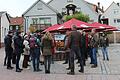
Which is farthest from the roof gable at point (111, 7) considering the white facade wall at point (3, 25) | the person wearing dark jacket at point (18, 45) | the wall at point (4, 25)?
the person wearing dark jacket at point (18, 45)

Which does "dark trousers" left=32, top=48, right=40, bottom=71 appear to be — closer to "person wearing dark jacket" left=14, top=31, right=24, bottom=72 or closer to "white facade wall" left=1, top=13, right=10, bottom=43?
"person wearing dark jacket" left=14, top=31, right=24, bottom=72

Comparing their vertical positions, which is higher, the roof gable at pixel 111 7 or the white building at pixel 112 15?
the roof gable at pixel 111 7

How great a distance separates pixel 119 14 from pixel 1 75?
71.6 m

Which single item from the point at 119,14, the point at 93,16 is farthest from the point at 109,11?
the point at 93,16

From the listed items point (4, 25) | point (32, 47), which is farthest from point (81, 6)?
point (32, 47)

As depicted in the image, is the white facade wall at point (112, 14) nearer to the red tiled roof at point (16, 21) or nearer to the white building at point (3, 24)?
the red tiled roof at point (16, 21)

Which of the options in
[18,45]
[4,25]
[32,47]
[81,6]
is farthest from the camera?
[81,6]

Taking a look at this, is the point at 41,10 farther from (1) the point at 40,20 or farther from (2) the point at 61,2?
(2) the point at 61,2

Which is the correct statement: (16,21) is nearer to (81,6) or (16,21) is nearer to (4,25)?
(81,6)

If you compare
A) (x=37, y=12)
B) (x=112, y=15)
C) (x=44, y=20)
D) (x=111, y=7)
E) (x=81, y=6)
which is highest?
(x=111, y=7)

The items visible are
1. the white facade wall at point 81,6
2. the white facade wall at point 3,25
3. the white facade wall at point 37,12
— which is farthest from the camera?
the white facade wall at point 81,6

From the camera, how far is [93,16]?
7044 centimetres

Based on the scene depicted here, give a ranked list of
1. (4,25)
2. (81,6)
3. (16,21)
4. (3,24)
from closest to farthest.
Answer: (3,24) < (4,25) < (81,6) < (16,21)

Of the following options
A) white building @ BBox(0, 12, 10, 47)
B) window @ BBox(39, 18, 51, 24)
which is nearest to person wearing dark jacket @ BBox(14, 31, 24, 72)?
white building @ BBox(0, 12, 10, 47)
